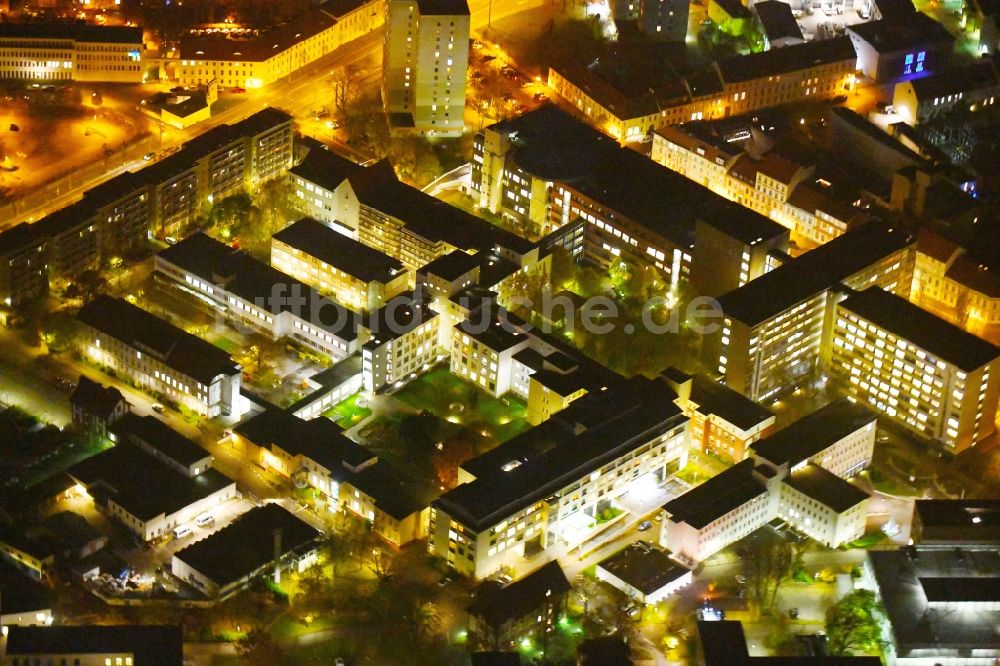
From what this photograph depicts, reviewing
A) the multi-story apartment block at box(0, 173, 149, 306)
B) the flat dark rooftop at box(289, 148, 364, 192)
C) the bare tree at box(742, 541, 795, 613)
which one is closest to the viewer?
the bare tree at box(742, 541, 795, 613)

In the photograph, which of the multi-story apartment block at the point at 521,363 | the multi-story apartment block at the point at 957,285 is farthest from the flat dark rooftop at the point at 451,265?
the multi-story apartment block at the point at 957,285

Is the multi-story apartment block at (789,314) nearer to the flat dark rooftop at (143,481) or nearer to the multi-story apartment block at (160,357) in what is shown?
the multi-story apartment block at (160,357)

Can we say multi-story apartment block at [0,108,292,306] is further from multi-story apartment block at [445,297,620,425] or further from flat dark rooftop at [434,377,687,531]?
flat dark rooftop at [434,377,687,531]

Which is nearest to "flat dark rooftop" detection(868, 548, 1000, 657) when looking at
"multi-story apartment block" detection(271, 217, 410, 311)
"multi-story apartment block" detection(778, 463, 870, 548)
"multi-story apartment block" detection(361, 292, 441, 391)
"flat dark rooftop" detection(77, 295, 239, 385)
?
"multi-story apartment block" detection(778, 463, 870, 548)

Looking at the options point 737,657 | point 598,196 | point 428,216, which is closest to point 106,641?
point 737,657

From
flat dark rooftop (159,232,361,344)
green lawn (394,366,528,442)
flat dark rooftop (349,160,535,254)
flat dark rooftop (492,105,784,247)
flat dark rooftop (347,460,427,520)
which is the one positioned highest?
flat dark rooftop (492,105,784,247)

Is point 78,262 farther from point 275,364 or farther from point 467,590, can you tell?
point 467,590

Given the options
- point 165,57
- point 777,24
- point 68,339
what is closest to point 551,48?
point 777,24
